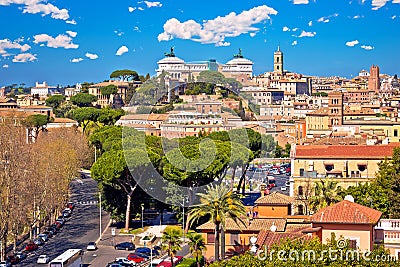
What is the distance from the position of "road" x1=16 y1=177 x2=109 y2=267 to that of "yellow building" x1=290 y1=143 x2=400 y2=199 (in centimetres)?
939

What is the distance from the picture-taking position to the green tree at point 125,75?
124 m

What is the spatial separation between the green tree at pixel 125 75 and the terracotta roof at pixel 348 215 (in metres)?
110

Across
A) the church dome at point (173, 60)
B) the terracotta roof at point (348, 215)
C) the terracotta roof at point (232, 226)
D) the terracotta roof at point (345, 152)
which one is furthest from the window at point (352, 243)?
the church dome at point (173, 60)

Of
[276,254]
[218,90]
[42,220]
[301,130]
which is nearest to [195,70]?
[218,90]

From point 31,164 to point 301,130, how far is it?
1781 inches

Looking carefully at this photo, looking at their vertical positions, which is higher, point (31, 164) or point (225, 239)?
point (31, 164)

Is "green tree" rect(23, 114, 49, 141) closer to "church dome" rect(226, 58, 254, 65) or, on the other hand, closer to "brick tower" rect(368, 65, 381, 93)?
"church dome" rect(226, 58, 254, 65)

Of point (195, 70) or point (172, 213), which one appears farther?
point (195, 70)

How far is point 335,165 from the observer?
32.9 metres

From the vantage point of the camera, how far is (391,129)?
59.5 metres

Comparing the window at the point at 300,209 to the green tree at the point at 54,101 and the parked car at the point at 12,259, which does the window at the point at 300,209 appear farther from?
the green tree at the point at 54,101

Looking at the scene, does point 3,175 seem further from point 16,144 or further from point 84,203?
point 84,203

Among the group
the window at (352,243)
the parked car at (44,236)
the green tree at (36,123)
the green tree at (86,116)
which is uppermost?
the green tree at (86,116)

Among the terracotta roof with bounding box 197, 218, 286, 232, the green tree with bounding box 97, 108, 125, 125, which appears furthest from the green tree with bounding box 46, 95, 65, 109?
the terracotta roof with bounding box 197, 218, 286, 232
